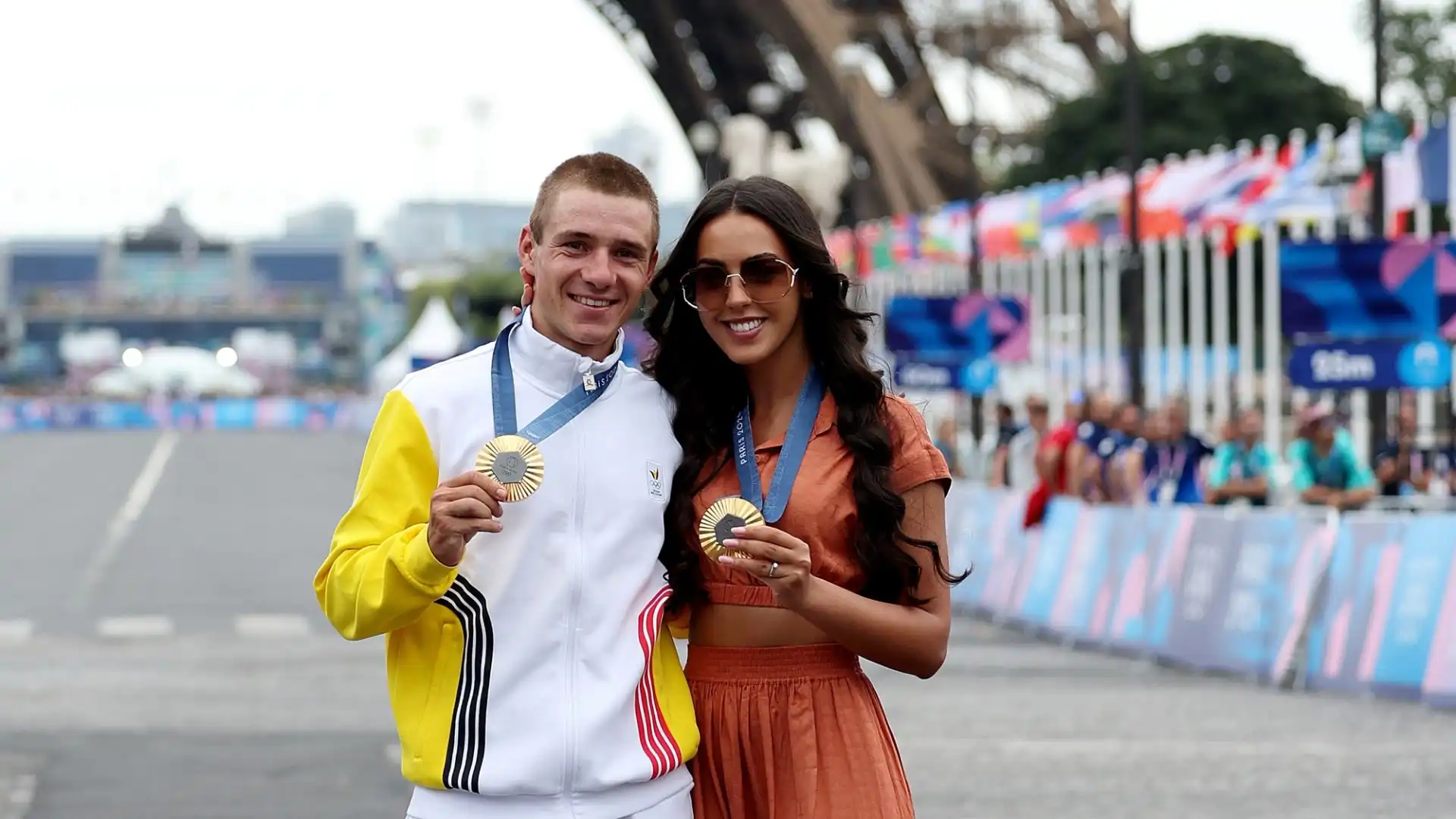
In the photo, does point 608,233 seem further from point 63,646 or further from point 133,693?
point 63,646

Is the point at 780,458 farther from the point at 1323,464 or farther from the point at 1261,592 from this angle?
the point at 1323,464

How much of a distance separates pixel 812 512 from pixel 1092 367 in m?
37.2

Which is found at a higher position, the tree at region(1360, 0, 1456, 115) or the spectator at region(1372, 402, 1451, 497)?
the tree at region(1360, 0, 1456, 115)

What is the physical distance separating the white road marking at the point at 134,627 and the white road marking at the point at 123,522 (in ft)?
5.42

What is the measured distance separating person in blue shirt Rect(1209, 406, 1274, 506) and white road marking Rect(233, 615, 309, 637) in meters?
6.01

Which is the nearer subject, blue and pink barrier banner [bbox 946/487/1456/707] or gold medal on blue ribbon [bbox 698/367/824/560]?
gold medal on blue ribbon [bbox 698/367/824/560]

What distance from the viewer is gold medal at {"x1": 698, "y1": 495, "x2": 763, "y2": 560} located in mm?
3783

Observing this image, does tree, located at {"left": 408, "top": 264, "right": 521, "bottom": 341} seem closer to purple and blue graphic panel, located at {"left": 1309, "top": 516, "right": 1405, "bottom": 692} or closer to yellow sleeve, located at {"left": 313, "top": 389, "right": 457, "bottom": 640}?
purple and blue graphic panel, located at {"left": 1309, "top": 516, "right": 1405, "bottom": 692}

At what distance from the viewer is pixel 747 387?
4281 millimetres

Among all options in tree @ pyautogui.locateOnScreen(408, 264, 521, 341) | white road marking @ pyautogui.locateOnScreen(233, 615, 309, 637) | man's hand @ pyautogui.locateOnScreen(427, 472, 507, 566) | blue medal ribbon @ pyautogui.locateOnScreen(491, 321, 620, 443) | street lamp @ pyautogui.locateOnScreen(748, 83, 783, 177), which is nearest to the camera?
man's hand @ pyautogui.locateOnScreen(427, 472, 507, 566)

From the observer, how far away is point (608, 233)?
13.3 feet

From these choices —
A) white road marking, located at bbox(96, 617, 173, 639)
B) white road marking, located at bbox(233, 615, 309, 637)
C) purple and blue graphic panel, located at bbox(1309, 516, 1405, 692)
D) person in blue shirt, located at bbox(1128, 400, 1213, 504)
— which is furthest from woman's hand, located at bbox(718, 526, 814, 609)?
person in blue shirt, located at bbox(1128, 400, 1213, 504)

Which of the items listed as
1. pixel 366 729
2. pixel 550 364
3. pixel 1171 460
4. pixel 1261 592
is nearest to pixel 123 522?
pixel 1171 460

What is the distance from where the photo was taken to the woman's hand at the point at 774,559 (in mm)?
3783
